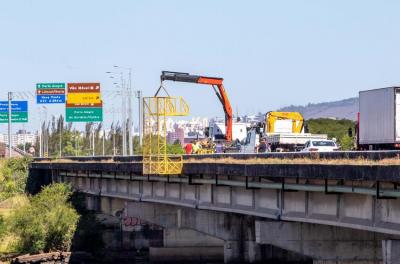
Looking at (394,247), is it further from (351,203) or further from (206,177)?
(206,177)

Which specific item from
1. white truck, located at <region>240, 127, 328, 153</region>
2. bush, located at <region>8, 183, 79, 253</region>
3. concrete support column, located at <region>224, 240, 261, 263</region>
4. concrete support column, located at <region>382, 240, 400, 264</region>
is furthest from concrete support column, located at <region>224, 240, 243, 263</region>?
bush, located at <region>8, 183, 79, 253</region>

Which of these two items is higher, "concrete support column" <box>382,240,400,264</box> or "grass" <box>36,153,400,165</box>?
"grass" <box>36,153,400,165</box>

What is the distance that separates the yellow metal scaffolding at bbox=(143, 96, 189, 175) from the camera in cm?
4009

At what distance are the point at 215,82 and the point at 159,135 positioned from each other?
2851 centimetres

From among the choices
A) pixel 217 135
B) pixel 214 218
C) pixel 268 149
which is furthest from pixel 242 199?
pixel 217 135

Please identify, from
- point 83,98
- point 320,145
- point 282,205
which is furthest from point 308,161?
point 83,98

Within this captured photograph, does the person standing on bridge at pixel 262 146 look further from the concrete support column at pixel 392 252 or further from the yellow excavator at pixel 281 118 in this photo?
the concrete support column at pixel 392 252

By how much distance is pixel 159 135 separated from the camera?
40.2m

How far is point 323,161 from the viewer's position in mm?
28406

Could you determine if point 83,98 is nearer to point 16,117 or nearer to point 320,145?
point 16,117

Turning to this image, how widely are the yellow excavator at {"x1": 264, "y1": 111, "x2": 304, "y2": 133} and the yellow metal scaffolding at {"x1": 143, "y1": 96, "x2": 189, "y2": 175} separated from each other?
85.1 ft

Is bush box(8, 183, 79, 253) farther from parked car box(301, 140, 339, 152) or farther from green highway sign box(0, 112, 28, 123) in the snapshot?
green highway sign box(0, 112, 28, 123)

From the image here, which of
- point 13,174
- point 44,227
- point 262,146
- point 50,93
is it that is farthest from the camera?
point 13,174

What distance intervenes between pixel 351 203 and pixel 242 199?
9589 mm
